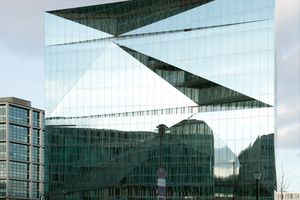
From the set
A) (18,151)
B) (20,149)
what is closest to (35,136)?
(20,149)

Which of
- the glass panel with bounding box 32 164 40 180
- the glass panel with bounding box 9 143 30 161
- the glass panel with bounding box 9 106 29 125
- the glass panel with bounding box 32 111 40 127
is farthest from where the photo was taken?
the glass panel with bounding box 32 111 40 127

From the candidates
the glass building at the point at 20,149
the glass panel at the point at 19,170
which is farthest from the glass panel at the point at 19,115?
the glass panel at the point at 19,170

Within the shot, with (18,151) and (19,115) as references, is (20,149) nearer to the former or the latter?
(18,151)

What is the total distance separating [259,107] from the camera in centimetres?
3941

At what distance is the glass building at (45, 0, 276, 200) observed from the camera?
1564 inches

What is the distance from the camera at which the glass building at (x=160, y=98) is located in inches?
1564

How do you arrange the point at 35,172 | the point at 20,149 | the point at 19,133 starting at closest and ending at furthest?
the point at 20,149 → the point at 19,133 → the point at 35,172

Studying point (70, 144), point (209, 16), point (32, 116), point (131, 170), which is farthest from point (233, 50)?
point (32, 116)

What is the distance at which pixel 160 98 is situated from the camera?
4319cm

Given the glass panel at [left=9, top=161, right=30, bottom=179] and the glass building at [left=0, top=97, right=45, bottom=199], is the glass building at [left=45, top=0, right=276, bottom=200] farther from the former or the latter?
the glass panel at [left=9, top=161, right=30, bottom=179]

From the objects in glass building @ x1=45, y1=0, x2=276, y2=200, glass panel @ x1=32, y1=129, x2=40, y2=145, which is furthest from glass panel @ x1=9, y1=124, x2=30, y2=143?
glass building @ x1=45, y1=0, x2=276, y2=200

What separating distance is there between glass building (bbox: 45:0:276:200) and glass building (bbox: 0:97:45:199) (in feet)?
180

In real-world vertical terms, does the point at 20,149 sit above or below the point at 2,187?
above

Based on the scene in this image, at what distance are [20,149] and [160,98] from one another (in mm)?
68812
